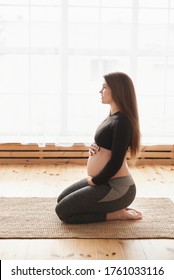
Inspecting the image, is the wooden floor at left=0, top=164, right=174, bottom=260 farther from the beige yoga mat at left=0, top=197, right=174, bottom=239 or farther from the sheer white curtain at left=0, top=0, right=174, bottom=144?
the sheer white curtain at left=0, top=0, right=174, bottom=144

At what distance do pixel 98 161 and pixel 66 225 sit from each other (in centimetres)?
44

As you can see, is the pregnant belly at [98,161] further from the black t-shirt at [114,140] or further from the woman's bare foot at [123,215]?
the woman's bare foot at [123,215]

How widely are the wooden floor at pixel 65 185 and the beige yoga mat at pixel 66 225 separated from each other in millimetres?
78

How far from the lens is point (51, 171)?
4562 mm

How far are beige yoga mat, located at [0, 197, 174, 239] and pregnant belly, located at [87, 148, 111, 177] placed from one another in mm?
334

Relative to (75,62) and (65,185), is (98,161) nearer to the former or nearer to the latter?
(65,185)

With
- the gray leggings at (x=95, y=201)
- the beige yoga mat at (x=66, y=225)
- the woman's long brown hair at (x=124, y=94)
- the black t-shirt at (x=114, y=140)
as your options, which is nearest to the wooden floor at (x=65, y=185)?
the beige yoga mat at (x=66, y=225)

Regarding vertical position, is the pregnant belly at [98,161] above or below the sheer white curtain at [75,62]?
below

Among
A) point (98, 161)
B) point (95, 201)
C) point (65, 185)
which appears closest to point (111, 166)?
point (98, 161)

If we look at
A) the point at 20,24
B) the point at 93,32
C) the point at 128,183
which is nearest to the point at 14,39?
the point at 20,24

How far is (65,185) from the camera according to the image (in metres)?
4.03

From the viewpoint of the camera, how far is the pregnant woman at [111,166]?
9.67 feet

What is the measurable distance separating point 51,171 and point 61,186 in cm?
59

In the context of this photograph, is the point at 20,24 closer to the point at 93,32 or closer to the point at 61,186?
the point at 93,32
